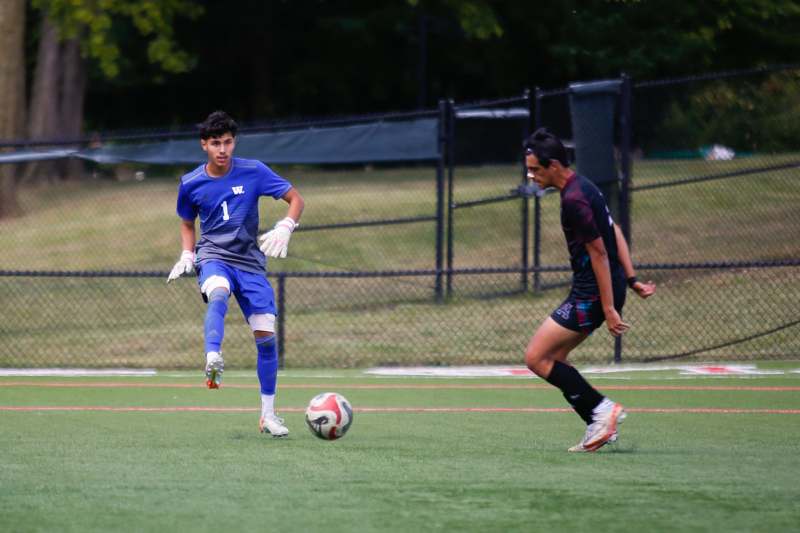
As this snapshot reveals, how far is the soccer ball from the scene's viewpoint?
299 inches

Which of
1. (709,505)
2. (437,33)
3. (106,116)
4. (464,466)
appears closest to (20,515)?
(464,466)

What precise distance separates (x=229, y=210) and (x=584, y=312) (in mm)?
2453

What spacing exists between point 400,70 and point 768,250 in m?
25.7

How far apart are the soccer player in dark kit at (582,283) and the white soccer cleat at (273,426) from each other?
1.75 meters

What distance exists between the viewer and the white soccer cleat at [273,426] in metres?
8.12

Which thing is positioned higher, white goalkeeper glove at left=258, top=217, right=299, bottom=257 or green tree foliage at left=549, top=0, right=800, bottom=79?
green tree foliage at left=549, top=0, right=800, bottom=79

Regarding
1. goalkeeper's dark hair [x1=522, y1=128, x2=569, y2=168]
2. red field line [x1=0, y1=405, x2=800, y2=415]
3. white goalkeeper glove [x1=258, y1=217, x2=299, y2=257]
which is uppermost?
goalkeeper's dark hair [x1=522, y1=128, x2=569, y2=168]

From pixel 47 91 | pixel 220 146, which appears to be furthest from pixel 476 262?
pixel 47 91

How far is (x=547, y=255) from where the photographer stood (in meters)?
20.3

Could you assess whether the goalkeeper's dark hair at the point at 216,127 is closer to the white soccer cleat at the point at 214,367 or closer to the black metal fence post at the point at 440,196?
the white soccer cleat at the point at 214,367

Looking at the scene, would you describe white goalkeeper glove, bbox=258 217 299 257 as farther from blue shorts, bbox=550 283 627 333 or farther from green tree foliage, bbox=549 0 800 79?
green tree foliage, bbox=549 0 800 79

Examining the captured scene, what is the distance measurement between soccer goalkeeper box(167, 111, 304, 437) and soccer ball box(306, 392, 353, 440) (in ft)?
1.85

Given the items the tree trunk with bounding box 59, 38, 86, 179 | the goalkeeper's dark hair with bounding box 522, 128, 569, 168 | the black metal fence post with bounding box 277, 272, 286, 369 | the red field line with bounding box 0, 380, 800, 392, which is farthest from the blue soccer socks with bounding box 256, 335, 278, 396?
the tree trunk with bounding box 59, 38, 86, 179

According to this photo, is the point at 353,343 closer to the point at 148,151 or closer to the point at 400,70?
the point at 148,151
